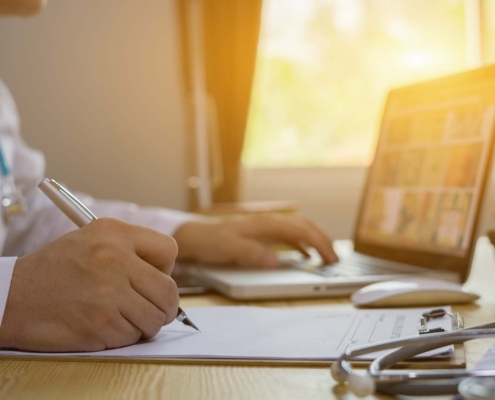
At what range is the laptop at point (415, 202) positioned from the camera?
83cm

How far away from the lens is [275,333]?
55 centimetres

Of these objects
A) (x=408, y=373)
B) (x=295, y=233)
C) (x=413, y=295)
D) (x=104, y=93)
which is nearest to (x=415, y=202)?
(x=295, y=233)

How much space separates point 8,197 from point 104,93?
161cm

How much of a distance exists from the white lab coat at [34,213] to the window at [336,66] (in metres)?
1.58

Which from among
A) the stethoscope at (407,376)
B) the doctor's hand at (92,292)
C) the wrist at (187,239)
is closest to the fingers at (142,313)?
the doctor's hand at (92,292)

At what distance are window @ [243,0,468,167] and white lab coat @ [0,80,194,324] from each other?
158 centimetres

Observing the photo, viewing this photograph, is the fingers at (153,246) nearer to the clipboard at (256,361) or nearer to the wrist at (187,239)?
the clipboard at (256,361)

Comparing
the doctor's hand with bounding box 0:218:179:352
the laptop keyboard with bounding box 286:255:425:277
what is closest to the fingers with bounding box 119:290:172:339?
the doctor's hand with bounding box 0:218:179:352

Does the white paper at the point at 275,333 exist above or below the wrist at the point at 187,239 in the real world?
above

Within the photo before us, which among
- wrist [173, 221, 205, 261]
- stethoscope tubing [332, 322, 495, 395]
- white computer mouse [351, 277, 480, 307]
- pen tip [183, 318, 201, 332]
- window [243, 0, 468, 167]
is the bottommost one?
wrist [173, 221, 205, 261]

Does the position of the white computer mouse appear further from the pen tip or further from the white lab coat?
the white lab coat

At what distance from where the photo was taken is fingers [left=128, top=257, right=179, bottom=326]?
1.74ft

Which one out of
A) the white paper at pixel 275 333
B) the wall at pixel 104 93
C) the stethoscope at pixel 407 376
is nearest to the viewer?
the stethoscope at pixel 407 376

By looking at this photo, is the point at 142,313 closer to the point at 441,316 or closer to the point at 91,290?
the point at 91,290
